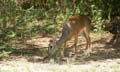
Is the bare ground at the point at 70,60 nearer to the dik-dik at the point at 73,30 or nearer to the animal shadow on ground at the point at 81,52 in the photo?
the animal shadow on ground at the point at 81,52

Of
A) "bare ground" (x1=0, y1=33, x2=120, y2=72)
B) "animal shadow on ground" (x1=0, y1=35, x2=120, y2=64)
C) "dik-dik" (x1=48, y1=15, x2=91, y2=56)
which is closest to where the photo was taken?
"bare ground" (x1=0, y1=33, x2=120, y2=72)

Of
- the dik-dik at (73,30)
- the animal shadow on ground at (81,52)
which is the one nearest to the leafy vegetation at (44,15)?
the animal shadow on ground at (81,52)

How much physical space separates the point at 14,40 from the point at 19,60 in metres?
1.65

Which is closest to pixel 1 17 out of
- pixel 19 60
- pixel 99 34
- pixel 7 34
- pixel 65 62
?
pixel 7 34

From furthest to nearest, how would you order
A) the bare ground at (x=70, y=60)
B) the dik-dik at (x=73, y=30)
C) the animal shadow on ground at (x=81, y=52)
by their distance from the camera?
the dik-dik at (x=73, y=30) < the animal shadow on ground at (x=81, y=52) < the bare ground at (x=70, y=60)

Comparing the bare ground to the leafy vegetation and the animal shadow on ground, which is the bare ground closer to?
the animal shadow on ground

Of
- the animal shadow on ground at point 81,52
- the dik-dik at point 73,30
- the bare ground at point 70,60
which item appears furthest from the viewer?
the dik-dik at point 73,30

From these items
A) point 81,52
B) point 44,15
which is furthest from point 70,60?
point 44,15

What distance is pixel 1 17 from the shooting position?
10633 millimetres

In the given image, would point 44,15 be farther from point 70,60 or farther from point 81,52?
point 70,60

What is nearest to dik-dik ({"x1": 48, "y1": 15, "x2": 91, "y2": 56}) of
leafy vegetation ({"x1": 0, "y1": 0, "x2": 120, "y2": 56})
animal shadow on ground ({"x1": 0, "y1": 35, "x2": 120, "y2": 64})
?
animal shadow on ground ({"x1": 0, "y1": 35, "x2": 120, "y2": 64})

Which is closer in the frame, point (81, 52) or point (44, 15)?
point (81, 52)

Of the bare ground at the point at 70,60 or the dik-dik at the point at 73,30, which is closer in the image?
the bare ground at the point at 70,60

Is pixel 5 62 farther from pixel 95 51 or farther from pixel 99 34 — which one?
pixel 99 34
